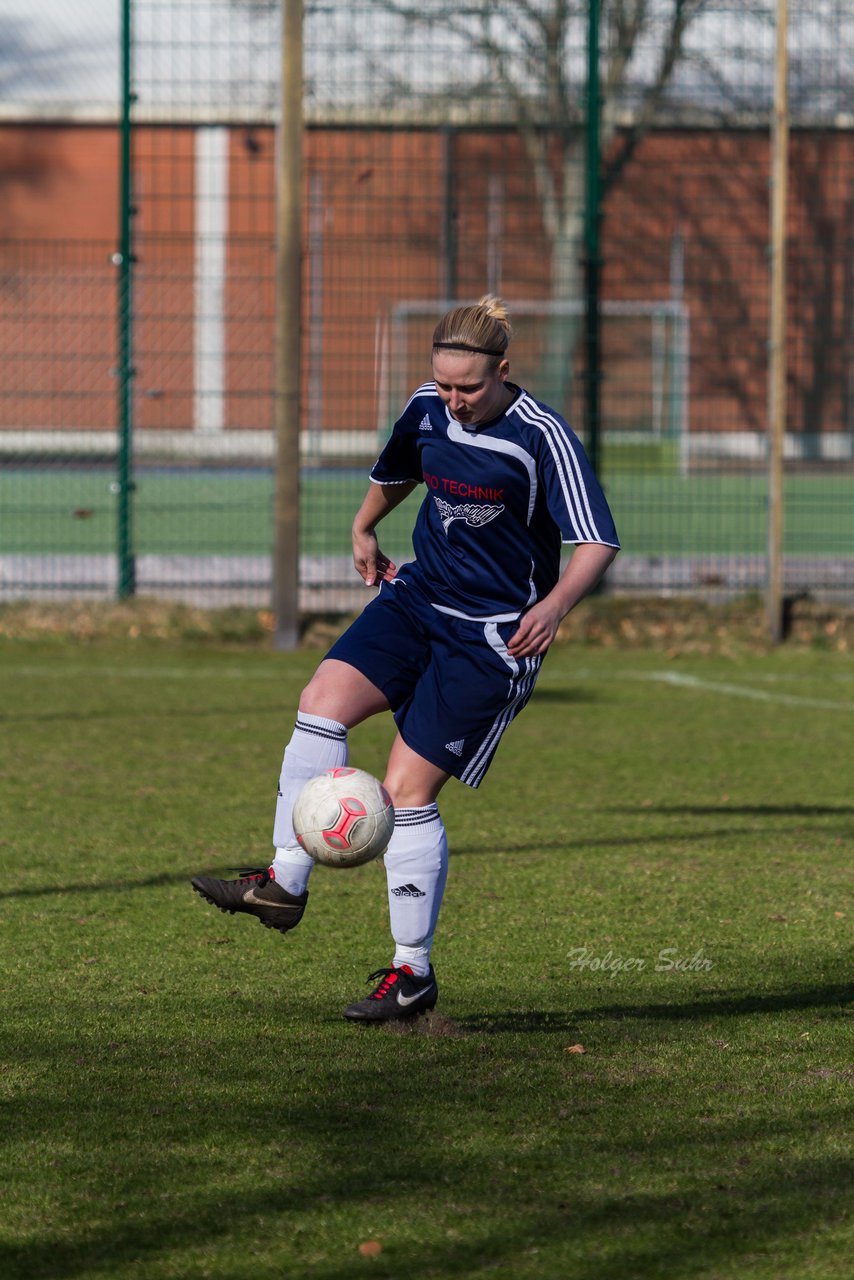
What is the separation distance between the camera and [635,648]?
1208 cm

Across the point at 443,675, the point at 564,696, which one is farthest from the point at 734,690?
the point at 443,675

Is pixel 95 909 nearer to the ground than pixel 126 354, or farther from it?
nearer to the ground

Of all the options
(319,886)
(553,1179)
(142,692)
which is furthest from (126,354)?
(553,1179)

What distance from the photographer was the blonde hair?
4391mm

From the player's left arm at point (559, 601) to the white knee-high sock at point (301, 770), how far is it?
57 cm

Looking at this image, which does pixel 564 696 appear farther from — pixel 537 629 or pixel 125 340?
pixel 537 629

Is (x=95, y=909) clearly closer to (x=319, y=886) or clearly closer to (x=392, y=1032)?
(x=319, y=886)

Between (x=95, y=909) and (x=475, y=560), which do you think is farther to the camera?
(x=95, y=909)

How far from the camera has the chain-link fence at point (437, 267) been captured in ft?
41.4

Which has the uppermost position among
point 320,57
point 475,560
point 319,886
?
point 320,57

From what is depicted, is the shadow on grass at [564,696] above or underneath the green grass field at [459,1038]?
above

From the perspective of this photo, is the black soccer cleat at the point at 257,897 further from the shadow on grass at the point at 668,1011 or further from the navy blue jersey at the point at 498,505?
the navy blue jersey at the point at 498,505

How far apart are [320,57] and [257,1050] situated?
9.41 metres

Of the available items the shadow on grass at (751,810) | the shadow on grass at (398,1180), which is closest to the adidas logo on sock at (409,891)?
the shadow on grass at (398,1180)
